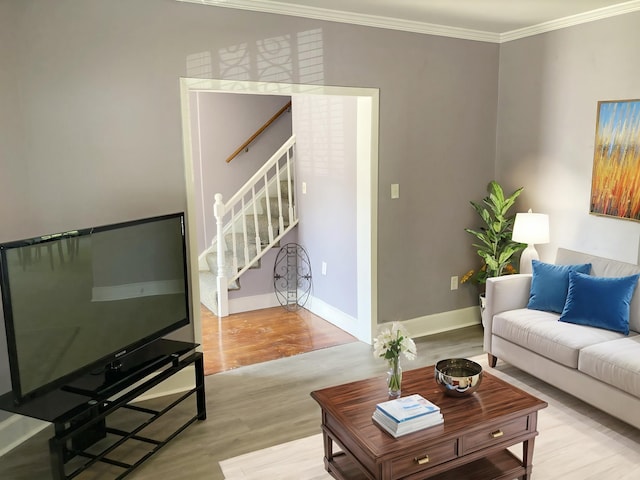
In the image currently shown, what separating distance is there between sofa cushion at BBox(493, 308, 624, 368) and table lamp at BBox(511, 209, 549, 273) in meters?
0.54

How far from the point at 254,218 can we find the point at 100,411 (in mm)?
3164

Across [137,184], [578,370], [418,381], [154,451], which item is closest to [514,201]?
[578,370]

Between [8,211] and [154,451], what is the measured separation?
4.97ft

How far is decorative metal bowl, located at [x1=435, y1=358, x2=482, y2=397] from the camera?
2.51 metres

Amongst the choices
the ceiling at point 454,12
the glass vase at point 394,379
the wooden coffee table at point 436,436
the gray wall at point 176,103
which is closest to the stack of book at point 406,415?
the wooden coffee table at point 436,436

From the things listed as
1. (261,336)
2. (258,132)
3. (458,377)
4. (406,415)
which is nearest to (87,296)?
(406,415)

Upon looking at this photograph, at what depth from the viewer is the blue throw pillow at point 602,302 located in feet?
10.9

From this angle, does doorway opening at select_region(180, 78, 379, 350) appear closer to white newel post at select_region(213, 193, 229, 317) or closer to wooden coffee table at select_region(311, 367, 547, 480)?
white newel post at select_region(213, 193, 229, 317)

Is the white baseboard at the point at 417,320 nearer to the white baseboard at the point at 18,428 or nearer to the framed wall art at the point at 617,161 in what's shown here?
the framed wall art at the point at 617,161

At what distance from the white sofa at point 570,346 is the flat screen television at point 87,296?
2207 mm

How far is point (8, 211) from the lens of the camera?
112 inches

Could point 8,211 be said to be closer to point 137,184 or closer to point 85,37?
point 137,184

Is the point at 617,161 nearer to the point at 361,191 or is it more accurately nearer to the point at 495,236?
the point at 495,236

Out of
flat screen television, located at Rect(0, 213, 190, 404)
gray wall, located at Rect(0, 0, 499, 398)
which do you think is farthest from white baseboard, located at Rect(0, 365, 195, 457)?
flat screen television, located at Rect(0, 213, 190, 404)
